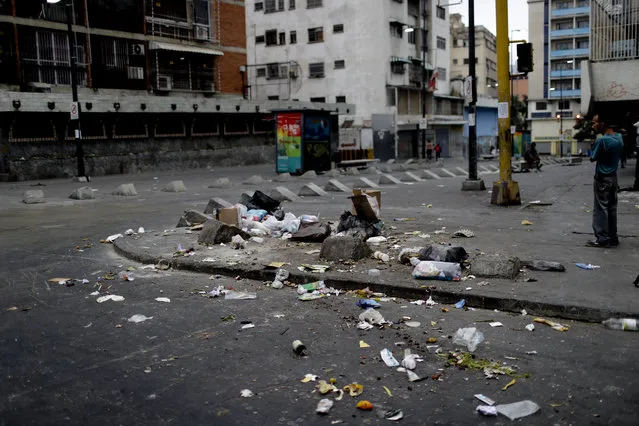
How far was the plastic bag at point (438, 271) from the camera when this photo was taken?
655 cm

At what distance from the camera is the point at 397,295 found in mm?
6320

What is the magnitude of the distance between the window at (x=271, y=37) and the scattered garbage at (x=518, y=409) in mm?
56161

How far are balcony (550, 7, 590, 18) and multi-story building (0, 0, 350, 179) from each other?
59919 mm

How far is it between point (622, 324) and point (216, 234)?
19.1ft

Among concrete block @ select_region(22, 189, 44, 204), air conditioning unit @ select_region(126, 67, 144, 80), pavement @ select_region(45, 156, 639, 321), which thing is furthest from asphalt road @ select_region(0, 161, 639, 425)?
air conditioning unit @ select_region(126, 67, 144, 80)

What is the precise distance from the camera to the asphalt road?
361cm

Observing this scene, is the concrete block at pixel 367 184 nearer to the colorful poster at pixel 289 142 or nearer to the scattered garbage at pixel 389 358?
the colorful poster at pixel 289 142

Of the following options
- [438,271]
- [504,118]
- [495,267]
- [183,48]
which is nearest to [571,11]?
[183,48]

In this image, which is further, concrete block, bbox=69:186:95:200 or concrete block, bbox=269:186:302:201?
concrete block, bbox=69:186:95:200

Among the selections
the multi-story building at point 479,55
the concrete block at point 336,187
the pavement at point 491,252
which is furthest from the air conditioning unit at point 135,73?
the multi-story building at point 479,55

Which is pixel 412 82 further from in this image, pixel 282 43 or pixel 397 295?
pixel 397 295

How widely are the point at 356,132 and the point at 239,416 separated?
35022mm

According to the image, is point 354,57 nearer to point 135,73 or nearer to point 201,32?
point 201,32

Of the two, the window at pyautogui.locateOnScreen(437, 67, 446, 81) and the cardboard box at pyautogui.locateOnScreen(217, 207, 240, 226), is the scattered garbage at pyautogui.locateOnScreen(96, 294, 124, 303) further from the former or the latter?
the window at pyautogui.locateOnScreen(437, 67, 446, 81)
